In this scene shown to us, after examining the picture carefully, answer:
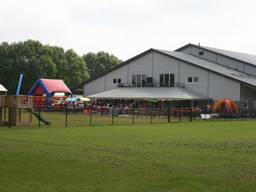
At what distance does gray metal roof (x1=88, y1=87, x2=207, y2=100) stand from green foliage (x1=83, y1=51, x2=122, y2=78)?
188 feet

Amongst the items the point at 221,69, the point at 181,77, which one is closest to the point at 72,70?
the point at 181,77

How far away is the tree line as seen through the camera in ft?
304

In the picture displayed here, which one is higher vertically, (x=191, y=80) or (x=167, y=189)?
(x=191, y=80)

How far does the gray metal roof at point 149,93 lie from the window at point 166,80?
0.92 meters

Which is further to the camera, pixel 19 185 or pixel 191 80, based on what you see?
pixel 191 80

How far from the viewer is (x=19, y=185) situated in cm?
977

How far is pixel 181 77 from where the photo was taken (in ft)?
206

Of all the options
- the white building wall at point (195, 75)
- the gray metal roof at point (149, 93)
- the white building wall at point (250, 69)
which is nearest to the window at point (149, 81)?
the gray metal roof at point (149, 93)

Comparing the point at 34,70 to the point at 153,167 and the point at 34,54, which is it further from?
the point at 153,167

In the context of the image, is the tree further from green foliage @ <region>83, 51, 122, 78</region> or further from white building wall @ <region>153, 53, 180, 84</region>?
white building wall @ <region>153, 53, 180, 84</region>

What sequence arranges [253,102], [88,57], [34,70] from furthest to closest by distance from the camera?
[88,57] → [34,70] → [253,102]

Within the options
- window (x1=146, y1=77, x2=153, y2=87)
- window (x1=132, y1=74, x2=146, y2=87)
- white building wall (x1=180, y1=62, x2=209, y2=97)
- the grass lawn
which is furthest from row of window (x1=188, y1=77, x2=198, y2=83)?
the grass lawn

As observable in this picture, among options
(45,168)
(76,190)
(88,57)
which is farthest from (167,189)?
(88,57)

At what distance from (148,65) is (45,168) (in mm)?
54994
